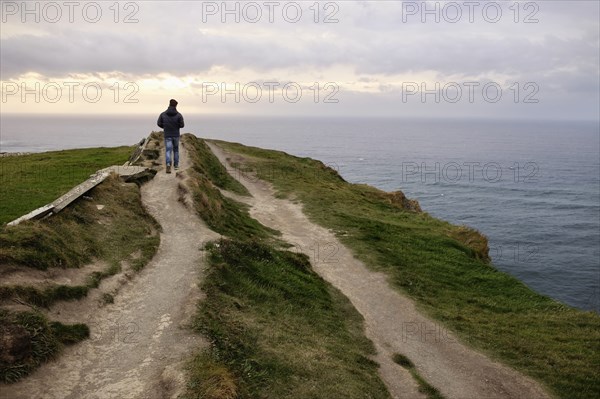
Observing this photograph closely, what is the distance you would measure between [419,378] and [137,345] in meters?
11.0

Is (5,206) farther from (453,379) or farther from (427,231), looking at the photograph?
(427,231)

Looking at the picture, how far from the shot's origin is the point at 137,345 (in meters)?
12.8

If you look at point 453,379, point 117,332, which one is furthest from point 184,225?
point 453,379

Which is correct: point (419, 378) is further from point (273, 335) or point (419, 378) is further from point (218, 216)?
point (218, 216)

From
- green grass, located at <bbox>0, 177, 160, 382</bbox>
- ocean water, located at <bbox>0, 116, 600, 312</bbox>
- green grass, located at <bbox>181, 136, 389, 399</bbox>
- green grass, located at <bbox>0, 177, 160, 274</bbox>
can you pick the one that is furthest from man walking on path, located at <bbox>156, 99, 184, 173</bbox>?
ocean water, located at <bbox>0, 116, 600, 312</bbox>

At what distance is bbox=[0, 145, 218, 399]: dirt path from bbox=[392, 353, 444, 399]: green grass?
8.95 meters

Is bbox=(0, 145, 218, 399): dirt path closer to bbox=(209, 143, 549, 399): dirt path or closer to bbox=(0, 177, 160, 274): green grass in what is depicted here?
bbox=(0, 177, 160, 274): green grass

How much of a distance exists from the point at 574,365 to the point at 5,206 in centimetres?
2989

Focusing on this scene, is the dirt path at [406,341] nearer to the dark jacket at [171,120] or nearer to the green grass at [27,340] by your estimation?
the dark jacket at [171,120]

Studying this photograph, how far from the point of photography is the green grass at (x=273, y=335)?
41.6ft

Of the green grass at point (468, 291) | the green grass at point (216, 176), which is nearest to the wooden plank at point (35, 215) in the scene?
the green grass at point (468, 291)

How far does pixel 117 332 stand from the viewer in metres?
13.4

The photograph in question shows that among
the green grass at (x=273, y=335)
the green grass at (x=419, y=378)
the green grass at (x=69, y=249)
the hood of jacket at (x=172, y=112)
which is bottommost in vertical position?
the green grass at (x=419, y=378)

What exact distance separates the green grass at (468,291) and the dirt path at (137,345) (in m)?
14.2
